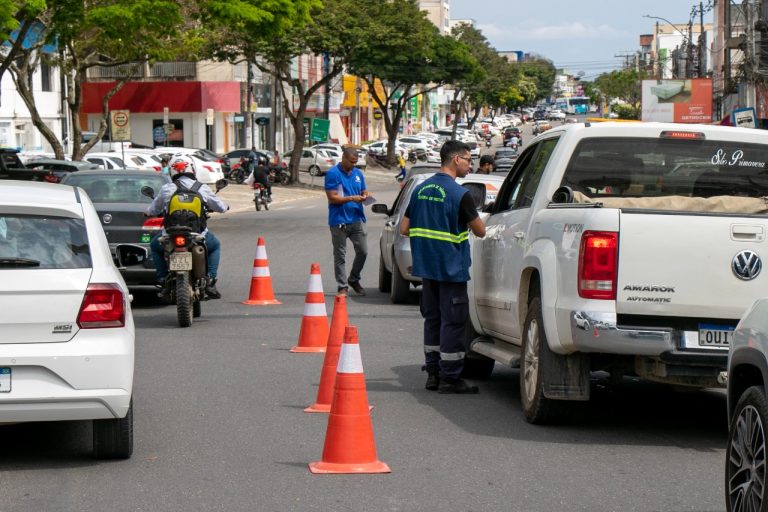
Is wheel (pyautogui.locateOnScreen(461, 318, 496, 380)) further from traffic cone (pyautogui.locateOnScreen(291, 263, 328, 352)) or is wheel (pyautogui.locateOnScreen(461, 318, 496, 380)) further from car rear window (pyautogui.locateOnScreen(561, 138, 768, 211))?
car rear window (pyautogui.locateOnScreen(561, 138, 768, 211))

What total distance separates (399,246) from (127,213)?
3295 millimetres

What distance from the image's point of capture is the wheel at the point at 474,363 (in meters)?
10.9

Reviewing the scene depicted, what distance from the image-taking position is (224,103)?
2908 inches

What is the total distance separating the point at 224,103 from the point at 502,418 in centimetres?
6613

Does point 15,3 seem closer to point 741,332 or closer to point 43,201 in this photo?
point 43,201

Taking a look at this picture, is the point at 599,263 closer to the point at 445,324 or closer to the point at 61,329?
the point at 445,324

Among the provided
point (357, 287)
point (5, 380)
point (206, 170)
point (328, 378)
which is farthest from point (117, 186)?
point (206, 170)

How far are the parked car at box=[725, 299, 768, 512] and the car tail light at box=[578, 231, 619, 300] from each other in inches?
85.5

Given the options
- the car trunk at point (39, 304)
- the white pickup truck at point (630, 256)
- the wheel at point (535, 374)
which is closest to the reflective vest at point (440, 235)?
the white pickup truck at point (630, 256)

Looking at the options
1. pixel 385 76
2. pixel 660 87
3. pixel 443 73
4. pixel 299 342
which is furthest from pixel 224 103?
pixel 299 342

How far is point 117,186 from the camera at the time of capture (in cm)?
1723

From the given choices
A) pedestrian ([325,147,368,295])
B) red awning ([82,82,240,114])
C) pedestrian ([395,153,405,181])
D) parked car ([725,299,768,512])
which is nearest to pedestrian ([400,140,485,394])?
parked car ([725,299,768,512])

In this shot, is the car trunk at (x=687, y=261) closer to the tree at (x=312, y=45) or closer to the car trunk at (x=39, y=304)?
the car trunk at (x=39, y=304)

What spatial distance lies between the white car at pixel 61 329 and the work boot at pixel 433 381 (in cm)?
320
